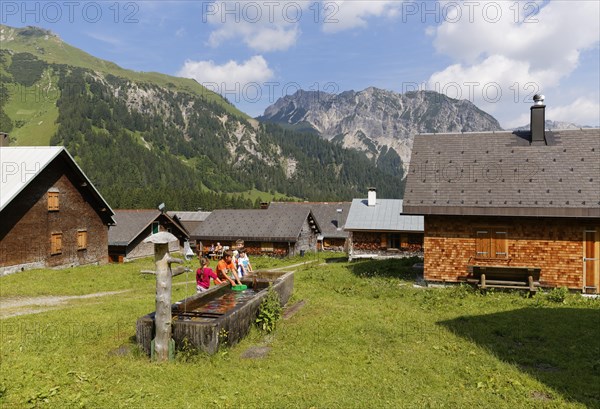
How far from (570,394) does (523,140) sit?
15.7 meters

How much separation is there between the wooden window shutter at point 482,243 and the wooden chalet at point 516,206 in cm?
4

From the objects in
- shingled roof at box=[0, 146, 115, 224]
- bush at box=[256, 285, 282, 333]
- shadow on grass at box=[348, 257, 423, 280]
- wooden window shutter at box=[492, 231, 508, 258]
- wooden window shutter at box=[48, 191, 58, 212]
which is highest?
shingled roof at box=[0, 146, 115, 224]

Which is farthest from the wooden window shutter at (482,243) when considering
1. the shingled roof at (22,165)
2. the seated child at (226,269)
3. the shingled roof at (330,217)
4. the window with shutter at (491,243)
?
the shingled roof at (330,217)

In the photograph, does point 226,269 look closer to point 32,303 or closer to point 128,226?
point 32,303

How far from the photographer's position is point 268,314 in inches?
447

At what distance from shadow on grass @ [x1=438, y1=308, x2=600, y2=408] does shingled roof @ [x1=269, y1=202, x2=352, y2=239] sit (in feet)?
145

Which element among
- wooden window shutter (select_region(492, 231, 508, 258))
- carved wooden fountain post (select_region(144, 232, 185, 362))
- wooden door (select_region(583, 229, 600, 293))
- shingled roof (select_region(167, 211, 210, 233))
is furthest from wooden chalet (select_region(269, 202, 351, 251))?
→ carved wooden fountain post (select_region(144, 232, 185, 362))

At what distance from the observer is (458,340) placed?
10.7m

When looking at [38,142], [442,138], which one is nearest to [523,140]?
[442,138]

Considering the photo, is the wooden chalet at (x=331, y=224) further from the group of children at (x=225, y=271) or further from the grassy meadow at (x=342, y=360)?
the grassy meadow at (x=342, y=360)

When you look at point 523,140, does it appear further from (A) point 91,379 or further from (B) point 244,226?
(B) point 244,226

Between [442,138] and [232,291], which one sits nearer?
[232,291]

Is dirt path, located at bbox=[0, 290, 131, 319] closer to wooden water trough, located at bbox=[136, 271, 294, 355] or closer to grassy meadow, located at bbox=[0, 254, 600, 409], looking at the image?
grassy meadow, located at bbox=[0, 254, 600, 409]

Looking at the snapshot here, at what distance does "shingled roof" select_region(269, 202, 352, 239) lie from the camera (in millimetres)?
58656
